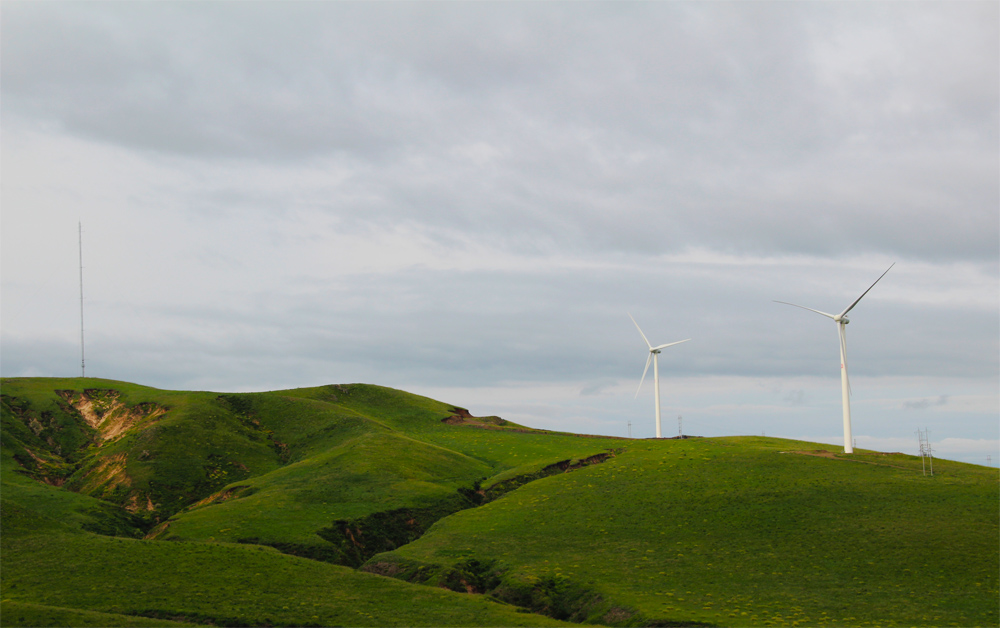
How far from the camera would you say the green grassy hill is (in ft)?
197

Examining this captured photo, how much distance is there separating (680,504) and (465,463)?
43.9 meters

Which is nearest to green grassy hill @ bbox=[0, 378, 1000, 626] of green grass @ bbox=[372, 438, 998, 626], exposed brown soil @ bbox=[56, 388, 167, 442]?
green grass @ bbox=[372, 438, 998, 626]

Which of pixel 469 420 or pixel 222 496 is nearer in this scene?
pixel 222 496

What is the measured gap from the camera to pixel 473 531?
84.3 meters

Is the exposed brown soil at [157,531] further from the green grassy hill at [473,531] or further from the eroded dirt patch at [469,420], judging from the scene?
the eroded dirt patch at [469,420]

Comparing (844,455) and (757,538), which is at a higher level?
(844,455)

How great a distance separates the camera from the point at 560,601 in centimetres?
6475

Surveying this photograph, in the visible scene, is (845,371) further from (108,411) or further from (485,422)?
(108,411)

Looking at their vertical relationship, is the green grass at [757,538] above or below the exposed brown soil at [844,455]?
below

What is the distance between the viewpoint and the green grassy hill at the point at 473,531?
197 feet

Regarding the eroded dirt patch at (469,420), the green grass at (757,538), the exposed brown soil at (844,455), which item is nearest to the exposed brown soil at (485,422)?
the eroded dirt patch at (469,420)

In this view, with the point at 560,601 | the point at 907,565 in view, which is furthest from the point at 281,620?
the point at 907,565

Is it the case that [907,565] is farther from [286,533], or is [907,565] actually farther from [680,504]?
[286,533]

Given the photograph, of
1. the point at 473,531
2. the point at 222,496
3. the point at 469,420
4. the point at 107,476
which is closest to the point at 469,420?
the point at 469,420
